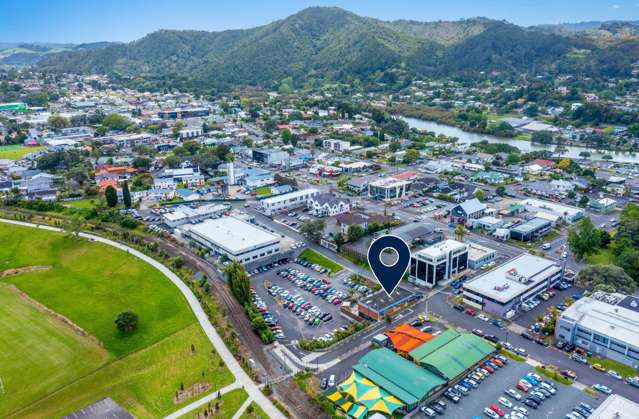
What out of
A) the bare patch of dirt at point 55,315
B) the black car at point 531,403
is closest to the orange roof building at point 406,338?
the black car at point 531,403

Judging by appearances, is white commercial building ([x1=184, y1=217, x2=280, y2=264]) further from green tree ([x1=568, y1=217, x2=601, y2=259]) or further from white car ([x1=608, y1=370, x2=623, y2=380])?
white car ([x1=608, y1=370, x2=623, y2=380])

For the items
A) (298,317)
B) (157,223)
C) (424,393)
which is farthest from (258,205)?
(424,393)

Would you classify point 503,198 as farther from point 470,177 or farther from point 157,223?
point 157,223

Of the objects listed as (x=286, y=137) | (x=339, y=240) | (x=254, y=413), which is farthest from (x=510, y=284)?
(x=286, y=137)

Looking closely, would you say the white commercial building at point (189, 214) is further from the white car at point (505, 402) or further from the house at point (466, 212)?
the white car at point (505, 402)


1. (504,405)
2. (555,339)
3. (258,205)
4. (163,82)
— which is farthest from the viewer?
(163,82)

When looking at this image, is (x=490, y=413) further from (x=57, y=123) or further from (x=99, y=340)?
(x=57, y=123)
